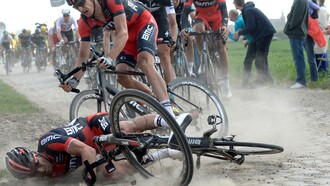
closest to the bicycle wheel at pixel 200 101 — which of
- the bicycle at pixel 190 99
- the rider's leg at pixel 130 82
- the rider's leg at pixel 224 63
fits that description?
the bicycle at pixel 190 99

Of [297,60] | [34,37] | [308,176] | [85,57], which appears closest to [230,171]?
[308,176]

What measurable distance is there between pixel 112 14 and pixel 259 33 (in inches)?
350

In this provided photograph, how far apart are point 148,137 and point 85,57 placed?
206 centimetres

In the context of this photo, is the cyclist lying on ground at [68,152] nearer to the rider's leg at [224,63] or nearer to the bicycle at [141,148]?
the bicycle at [141,148]

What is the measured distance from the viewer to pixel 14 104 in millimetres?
13109

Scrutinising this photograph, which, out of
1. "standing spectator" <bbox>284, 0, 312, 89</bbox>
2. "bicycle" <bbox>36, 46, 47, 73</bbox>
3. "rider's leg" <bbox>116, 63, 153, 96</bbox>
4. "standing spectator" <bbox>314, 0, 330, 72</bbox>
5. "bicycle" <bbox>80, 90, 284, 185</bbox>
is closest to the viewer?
"bicycle" <bbox>80, 90, 284, 185</bbox>

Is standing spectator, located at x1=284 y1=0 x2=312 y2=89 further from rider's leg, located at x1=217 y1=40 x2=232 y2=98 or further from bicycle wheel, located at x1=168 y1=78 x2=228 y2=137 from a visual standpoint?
bicycle wheel, located at x1=168 y1=78 x2=228 y2=137

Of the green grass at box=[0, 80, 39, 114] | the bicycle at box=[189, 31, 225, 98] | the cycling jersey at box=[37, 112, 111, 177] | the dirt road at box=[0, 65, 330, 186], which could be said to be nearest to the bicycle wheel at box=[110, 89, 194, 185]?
the dirt road at box=[0, 65, 330, 186]

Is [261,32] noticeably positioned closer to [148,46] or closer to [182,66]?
[182,66]

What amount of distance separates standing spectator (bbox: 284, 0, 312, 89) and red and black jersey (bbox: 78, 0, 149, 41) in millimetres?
7578

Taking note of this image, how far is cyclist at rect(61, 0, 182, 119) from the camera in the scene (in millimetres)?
6246

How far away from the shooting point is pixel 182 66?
37.2 ft

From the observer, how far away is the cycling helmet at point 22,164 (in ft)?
19.4

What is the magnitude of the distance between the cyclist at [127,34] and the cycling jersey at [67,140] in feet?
1.99
